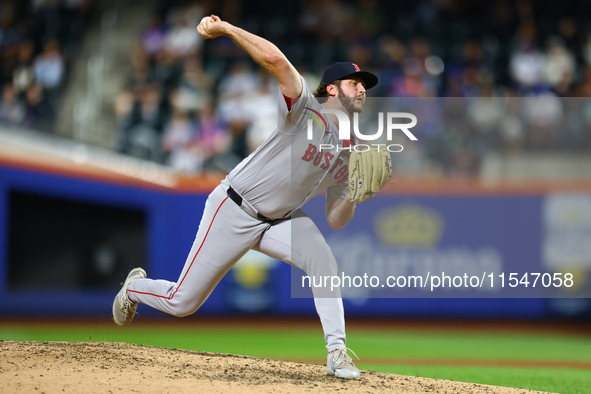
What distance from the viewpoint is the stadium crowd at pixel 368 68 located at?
841cm

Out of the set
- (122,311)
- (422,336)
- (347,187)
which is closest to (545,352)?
(422,336)

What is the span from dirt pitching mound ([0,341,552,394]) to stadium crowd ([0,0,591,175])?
435 cm

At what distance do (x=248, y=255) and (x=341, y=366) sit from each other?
463 cm

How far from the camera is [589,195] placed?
8.21 metres

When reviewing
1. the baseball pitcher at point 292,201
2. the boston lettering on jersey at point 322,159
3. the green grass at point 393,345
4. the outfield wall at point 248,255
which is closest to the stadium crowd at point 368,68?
the outfield wall at point 248,255

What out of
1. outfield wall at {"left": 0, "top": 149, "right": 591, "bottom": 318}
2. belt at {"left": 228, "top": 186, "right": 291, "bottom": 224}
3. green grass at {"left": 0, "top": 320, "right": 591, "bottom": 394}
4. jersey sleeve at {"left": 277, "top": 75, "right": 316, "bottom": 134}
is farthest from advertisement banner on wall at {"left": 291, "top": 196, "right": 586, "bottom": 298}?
jersey sleeve at {"left": 277, "top": 75, "right": 316, "bottom": 134}

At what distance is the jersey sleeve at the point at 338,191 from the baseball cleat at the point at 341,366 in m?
0.99

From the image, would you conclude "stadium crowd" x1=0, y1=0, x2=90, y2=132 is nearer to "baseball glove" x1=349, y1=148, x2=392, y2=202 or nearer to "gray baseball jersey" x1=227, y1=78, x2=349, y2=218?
"gray baseball jersey" x1=227, y1=78, x2=349, y2=218

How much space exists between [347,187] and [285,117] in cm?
72

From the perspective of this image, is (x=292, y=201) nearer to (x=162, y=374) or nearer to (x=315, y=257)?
(x=315, y=257)

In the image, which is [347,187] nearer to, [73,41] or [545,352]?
[545,352]

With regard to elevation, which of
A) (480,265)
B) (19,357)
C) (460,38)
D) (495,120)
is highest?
(460,38)

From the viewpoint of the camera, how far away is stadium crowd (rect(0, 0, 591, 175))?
8.41 meters

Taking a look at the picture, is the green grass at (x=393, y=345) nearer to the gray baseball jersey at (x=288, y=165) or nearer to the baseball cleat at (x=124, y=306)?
the baseball cleat at (x=124, y=306)
